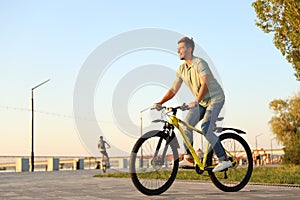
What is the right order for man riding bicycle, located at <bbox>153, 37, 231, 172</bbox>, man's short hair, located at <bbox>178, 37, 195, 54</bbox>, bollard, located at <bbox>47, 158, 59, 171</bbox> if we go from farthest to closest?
bollard, located at <bbox>47, 158, 59, 171</bbox> < man's short hair, located at <bbox>178, 37, 195, 54</bbox> < man riding bicycle, located at <bbox>153, 37, 231, 172</bbox>

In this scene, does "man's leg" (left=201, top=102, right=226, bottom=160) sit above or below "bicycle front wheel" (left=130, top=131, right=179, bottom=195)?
above

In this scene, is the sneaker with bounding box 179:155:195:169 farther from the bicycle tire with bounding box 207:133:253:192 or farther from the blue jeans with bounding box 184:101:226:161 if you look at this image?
the bicycle tire with bounding box 207:133:253:192

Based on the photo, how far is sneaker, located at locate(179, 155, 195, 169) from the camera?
6.95 meters

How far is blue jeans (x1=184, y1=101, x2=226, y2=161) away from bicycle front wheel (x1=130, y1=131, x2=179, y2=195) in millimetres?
293

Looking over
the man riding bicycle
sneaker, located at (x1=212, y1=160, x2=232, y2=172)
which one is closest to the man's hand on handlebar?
the man riding bicycle

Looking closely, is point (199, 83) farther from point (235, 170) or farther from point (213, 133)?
point (235, 170)

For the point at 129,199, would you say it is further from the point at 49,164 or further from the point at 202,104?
the point at 49,164

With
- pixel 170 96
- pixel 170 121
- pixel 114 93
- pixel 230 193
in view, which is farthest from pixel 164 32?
pixel 230 193

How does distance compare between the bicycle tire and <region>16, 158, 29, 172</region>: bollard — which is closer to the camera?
the bicycle tire

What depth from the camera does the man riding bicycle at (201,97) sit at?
269 inches

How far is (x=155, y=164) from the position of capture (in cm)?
690

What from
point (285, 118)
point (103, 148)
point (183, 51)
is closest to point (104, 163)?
A: point (103, 148)

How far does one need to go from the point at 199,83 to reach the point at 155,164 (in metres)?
1.33

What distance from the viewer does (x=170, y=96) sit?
7316 mm
